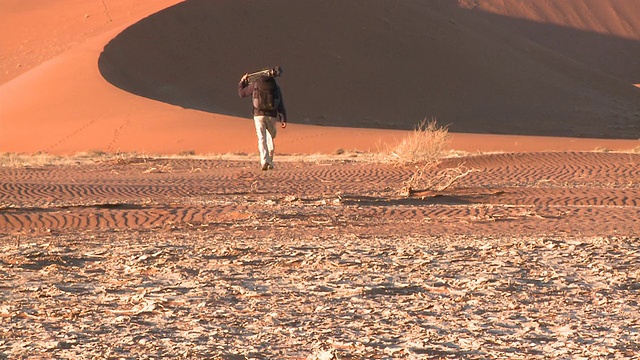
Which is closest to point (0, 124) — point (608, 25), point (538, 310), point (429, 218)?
point (429, 218)

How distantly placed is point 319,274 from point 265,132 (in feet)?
33.7

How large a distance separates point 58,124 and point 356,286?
29.0 m

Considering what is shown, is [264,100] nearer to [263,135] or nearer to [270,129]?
[270,129]

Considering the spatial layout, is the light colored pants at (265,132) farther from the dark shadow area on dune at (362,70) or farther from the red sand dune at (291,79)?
the dark shadow area on dune at (362,70)

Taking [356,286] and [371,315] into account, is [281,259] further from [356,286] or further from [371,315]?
[371,315]

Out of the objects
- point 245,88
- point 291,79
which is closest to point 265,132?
point 245,88

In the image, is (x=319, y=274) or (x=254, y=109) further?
(x=254, y=109)

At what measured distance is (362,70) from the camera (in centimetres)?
4875

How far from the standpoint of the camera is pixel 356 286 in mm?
7570

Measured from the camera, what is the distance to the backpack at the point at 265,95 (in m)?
17.8

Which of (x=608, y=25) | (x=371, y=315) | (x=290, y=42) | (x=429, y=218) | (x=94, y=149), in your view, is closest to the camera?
(x=371, y=315)

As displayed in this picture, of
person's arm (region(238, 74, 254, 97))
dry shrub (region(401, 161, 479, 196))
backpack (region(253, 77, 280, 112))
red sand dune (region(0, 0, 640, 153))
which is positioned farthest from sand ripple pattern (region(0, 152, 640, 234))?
red sand dune (region(0, 0, 640, 153))

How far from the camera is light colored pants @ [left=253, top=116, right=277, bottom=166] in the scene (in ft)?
58.7

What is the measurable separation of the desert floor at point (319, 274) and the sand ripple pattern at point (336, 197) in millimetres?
60
